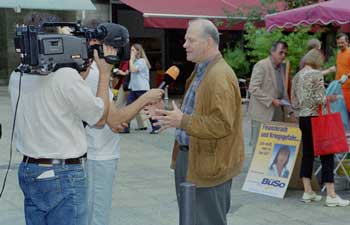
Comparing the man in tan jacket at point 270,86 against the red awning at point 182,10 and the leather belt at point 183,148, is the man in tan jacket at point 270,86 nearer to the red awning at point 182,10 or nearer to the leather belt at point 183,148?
the leather belt at point 183,148

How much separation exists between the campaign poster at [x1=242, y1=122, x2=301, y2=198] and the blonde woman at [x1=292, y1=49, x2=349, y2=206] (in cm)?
22

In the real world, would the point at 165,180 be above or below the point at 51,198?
below

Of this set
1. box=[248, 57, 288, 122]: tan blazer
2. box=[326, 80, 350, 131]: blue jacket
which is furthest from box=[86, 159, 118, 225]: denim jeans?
box=[326, 80, 350, 131]: blue jacket

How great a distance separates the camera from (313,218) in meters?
6.23

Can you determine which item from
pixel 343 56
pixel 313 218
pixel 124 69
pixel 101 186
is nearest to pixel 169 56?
pixel 124 69

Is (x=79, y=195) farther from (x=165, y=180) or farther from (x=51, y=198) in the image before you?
(x=165, y=180)

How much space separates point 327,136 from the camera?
6641mm

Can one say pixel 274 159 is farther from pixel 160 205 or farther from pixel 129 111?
pixel 129 111

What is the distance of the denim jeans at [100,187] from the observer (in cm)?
432

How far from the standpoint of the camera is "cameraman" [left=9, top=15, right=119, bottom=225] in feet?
11.1

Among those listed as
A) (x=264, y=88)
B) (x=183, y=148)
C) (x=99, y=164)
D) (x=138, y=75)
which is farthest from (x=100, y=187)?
(x=138, y=75)

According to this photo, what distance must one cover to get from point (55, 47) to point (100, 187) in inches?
53.4

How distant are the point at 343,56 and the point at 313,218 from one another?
452 cm

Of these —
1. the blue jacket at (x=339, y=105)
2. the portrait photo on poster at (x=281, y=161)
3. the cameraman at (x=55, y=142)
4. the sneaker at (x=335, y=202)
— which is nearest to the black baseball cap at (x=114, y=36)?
the cameraman at (x=55, y=142)
